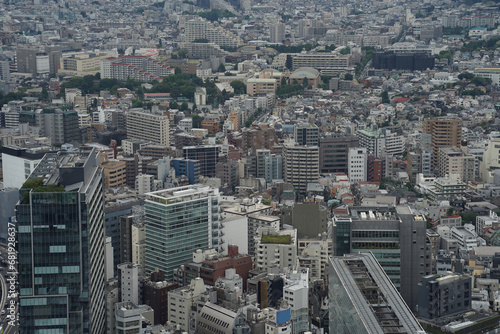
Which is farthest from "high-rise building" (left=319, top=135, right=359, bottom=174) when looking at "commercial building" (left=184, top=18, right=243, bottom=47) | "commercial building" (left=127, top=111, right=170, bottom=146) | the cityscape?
"commercial building" (left=184, top=18, right=243, bottom=47)

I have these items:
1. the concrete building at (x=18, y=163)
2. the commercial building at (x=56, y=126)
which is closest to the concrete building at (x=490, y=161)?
the concrete building at (x=18, y=163)

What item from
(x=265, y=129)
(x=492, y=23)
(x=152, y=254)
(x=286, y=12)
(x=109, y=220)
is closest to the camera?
(x=152, y=254)

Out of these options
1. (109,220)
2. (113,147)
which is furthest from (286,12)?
(109,220)

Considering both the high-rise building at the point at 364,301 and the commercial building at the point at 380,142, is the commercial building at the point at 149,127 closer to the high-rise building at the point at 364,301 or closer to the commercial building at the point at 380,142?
the commercial building at the point at 380,142

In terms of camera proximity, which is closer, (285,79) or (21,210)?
(21,210)

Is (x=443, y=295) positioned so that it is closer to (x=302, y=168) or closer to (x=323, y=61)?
(x=302, y=168)

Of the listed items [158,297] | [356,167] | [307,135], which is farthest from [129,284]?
[307,135]

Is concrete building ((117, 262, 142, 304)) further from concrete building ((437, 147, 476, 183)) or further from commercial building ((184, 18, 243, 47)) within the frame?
commercial building ((184, 18, 243, 47))

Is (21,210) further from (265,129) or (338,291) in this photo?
(265,129)
